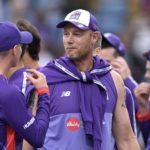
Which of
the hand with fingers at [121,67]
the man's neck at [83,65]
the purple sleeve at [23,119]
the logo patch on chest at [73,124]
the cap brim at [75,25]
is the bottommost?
the hand with fingers at [121,67]

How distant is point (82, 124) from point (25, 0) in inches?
452

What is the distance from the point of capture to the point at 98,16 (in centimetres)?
1891

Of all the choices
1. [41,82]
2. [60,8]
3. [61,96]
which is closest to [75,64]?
[61,96]

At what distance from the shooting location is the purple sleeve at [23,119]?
6.72 meters

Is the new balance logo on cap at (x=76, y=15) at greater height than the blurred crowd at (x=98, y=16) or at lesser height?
greater

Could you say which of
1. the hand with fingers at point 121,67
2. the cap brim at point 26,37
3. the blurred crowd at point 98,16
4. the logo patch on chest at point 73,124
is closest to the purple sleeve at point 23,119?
the logo patch on chest at point 73,124

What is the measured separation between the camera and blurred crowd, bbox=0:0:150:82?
17359 mm

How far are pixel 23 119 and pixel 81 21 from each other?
5.06ft

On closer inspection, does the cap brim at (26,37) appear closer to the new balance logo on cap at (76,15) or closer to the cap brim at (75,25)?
the cap brim at (75,25)

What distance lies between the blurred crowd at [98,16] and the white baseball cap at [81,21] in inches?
335

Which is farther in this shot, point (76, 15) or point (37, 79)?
point (76, 15)

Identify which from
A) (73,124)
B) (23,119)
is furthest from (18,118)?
(73,124)

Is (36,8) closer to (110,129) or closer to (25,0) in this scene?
(25,0)

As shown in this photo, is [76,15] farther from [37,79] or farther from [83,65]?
[37,79]
